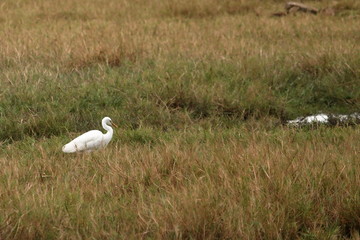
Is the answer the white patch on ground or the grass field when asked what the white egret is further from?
the white patch on ground

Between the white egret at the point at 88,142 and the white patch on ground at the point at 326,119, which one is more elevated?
the white egret at the point at 88,142

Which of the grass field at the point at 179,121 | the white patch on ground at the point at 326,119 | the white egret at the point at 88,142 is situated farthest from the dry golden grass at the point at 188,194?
the white patch on ground at the point at 326,119

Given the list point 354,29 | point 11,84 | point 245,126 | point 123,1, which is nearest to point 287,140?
point 245,126

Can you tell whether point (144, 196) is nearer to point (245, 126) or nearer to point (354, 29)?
point (245, 126)

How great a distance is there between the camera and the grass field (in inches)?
159

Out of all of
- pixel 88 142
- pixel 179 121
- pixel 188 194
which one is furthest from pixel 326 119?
pixel 188 194

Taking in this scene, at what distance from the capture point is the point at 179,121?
7.34 metres

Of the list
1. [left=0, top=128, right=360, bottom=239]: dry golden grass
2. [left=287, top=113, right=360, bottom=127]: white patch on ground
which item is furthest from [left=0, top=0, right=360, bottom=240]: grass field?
[left=287, top=113, right=360, bottom=127]: white patch on ground

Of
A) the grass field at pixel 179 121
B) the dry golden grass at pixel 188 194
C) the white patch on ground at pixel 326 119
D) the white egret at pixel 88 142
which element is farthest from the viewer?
the white patch on ground at pixel 326 119

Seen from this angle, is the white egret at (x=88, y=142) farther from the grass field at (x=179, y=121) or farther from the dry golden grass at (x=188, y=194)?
the dry golden grass at (x=188, y=194)

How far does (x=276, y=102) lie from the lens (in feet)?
25.4

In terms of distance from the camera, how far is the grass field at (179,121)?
4.05 m

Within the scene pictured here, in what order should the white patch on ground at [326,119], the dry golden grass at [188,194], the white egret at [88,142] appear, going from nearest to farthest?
the dry golden grass at [188,194] → the white egret at [88,142] → the white patch on ground at [326,119]

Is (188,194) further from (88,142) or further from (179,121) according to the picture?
(179,121)
